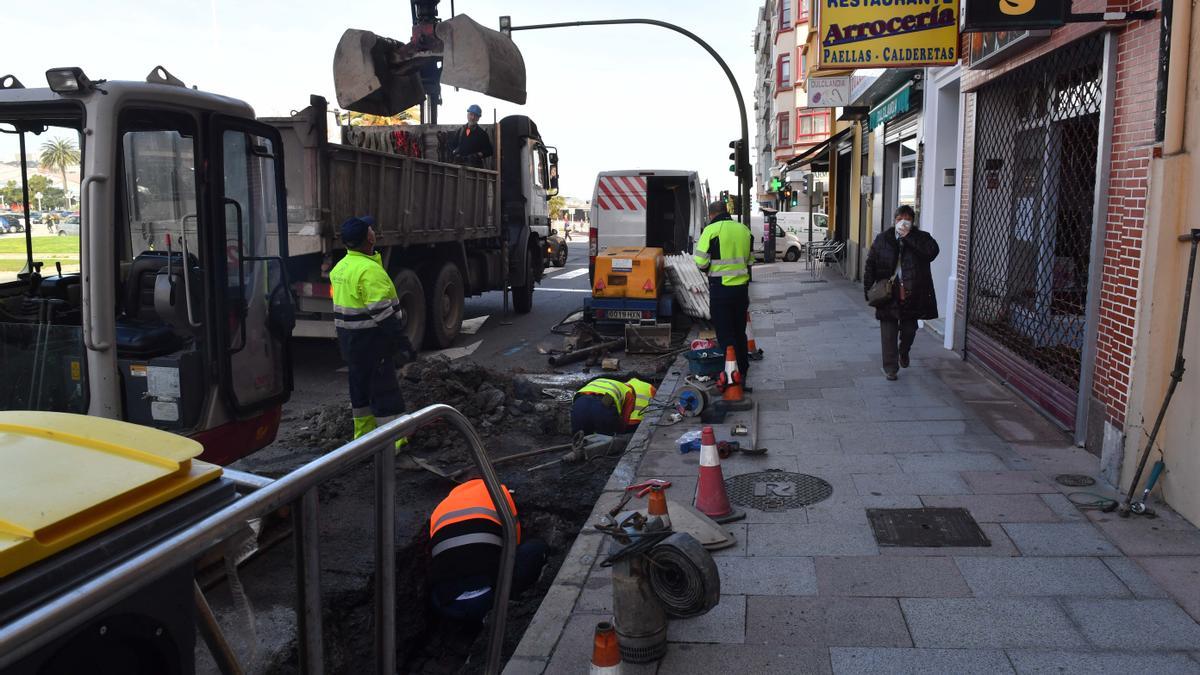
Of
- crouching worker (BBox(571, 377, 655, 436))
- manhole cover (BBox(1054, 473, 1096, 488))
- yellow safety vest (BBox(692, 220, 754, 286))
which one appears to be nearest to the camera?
manhole cover (BBox(1054, 473, 1096, 488))

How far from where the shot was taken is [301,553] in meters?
2.26

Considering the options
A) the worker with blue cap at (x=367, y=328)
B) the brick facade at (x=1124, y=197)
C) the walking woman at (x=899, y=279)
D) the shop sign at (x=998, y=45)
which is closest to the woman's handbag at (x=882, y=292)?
the walking woman at (x=899, y=279)

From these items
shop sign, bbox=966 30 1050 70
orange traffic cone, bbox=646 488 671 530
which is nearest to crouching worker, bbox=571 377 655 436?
orange traffic cone, bbox=646 488 671 530

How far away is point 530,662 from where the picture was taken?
12.4 feet

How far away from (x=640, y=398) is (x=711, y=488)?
297 cm

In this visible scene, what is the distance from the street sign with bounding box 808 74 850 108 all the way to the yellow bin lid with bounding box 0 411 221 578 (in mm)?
15712

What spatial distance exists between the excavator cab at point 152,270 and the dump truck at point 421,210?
2484 millimetres

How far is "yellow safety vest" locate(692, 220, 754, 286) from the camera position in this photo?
883 cm

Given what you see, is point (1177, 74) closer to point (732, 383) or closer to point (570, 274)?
point (732, 383)

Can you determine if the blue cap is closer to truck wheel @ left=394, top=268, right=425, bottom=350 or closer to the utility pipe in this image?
truck wheel @ left=394, top=268, right=425, bottom=350

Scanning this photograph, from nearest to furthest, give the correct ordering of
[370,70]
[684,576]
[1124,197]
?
[684,576] → [1124,197] → [370,70]

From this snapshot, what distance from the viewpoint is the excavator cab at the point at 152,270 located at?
456 cm

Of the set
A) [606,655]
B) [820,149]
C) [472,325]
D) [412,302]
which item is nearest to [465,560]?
[606,655]

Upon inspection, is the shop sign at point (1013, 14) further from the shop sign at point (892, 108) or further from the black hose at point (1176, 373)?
the shop sign at point (892, 108)
